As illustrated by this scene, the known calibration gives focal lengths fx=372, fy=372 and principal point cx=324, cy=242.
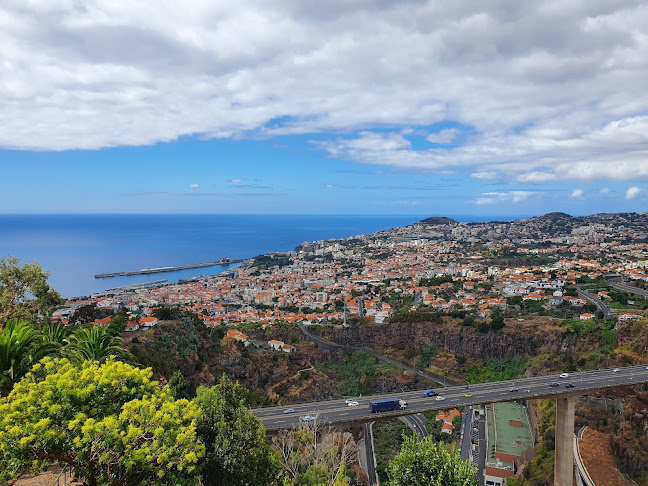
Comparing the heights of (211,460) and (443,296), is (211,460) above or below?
above

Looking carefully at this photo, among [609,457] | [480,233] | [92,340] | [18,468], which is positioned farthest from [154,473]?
[480,233]

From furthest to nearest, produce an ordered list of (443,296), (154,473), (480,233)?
(480,233)
(443,296)
(154,473)

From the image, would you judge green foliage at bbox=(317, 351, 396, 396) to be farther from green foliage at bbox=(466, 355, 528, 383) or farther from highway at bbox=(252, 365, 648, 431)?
highway at bbox=(252, 365, 648, 431)

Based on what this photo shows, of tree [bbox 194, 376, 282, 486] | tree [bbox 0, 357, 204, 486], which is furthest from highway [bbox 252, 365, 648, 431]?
tree [bbox 0, 357, 204, 486]

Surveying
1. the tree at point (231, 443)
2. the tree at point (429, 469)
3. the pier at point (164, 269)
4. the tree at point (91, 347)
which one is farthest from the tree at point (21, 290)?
the pier at point (164, 269)

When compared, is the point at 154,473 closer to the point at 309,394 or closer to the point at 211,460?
the point at 211,460

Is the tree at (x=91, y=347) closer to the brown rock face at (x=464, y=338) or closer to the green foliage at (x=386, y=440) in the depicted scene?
the green foliage at (x=386, y=440)

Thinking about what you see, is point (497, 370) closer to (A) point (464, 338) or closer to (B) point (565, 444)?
(A) point (464, 338)

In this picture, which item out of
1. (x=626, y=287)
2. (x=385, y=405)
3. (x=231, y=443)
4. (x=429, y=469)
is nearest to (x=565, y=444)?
(x=385, y=405)
